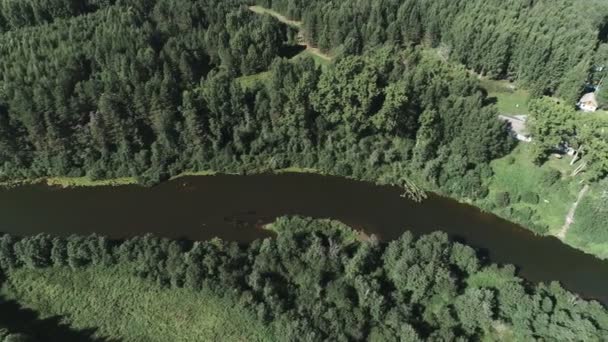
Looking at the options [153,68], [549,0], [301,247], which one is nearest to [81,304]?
[301,247]

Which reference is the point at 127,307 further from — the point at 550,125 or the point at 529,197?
the point at 550,125

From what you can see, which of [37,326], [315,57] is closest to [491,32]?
[315,57]

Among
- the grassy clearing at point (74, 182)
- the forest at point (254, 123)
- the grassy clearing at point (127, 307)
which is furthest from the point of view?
the grassy clearing at point (74, 182)

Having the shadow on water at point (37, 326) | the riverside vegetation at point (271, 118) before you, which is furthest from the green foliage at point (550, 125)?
the shadow on water at point (37, 326)

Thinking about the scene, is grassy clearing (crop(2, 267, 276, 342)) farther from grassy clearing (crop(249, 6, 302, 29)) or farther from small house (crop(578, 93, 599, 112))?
grassy clearing (crop(249, 6, 302, 29))

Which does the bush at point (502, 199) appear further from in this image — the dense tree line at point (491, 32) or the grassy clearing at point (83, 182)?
the grassy clearing at point (83, 182)

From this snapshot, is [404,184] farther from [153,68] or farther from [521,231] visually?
[153,68]

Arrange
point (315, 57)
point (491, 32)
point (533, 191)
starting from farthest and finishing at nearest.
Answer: point (315, 57)
point (491, 32)
point (533, 191)

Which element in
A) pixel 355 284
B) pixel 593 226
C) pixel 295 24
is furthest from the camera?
pixel 295 24
